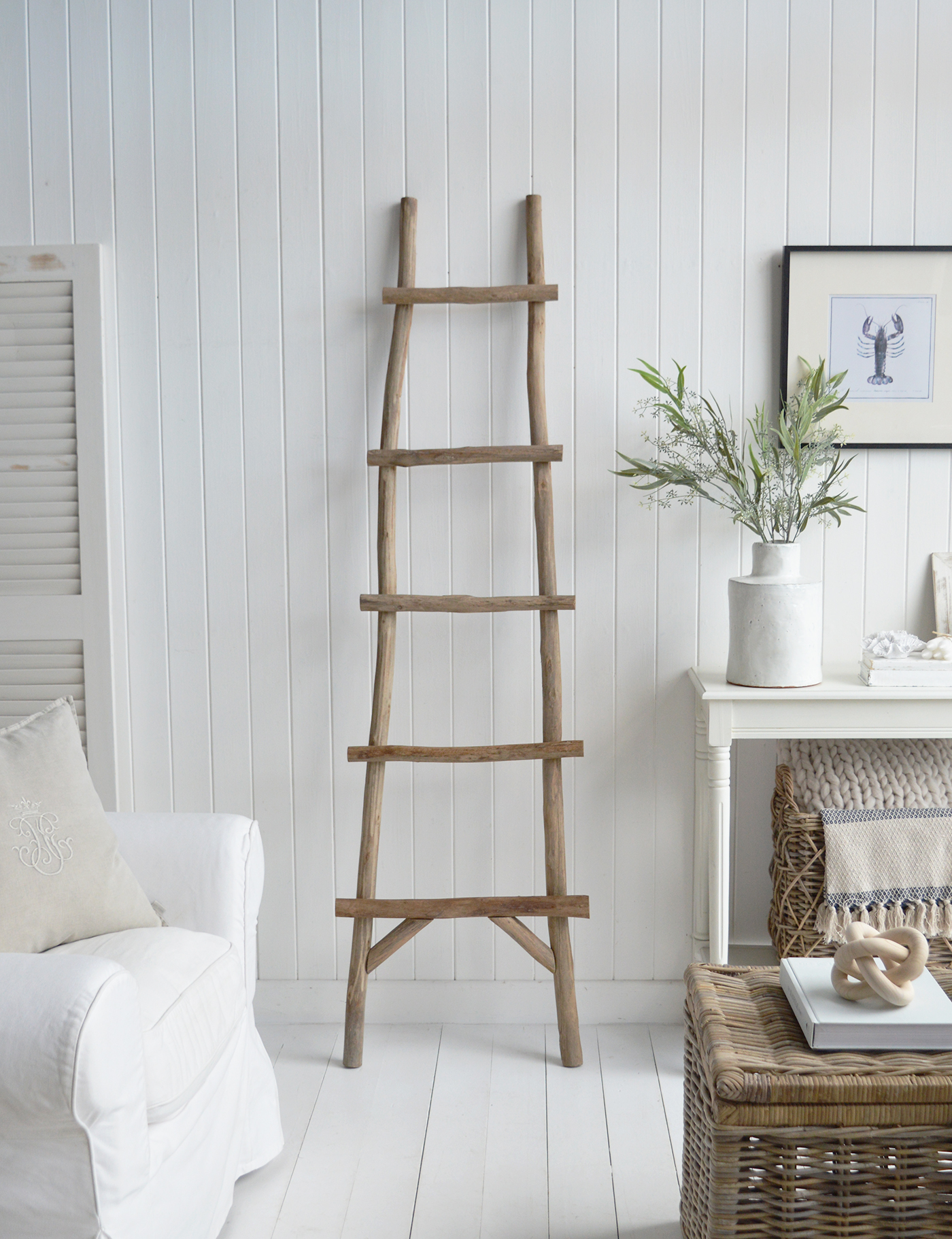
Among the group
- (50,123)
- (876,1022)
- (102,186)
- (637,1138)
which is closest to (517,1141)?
(637,1138)

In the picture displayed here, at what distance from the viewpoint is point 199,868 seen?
1.90 m

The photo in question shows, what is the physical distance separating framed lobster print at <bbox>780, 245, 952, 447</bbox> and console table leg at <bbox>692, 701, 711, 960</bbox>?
0.82 metres

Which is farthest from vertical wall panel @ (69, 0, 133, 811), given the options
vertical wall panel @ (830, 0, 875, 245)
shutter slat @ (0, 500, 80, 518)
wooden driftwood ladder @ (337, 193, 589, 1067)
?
vertical wall panel @ (830, 0, 875, 245)

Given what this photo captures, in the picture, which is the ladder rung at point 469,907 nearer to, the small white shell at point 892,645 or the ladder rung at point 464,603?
the ladder rung at point 464,603

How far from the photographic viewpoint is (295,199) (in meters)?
2.48

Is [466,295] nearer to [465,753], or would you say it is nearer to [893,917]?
[465,753]

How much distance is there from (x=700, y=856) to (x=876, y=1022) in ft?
3.50

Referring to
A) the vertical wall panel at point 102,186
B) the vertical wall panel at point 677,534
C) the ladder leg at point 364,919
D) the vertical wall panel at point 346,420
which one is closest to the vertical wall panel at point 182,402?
the vertical wall panel at point 102,186

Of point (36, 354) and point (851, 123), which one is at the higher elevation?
point (851, 123)

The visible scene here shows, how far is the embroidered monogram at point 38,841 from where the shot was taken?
1687 mm

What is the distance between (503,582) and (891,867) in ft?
3.59

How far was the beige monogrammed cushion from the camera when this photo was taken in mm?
1653

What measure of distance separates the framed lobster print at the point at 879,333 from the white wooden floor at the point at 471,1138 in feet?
5.19

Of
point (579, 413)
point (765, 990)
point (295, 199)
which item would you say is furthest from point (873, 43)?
point (765, 990)
